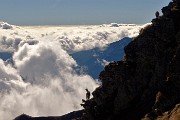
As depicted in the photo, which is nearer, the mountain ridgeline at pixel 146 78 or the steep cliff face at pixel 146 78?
the mountain ridgeline at pixel 146 78

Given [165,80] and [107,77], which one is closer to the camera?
[165,80]

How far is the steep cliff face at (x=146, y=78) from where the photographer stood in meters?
155

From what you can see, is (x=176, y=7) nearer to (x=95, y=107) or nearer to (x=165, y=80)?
(x=165, y=80)

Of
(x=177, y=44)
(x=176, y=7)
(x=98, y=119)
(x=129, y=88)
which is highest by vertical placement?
(x=176, y=7)

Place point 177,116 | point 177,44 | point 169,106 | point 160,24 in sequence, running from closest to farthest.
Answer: point 177,116 < point 169,106 < point 177,44 < point 160,24

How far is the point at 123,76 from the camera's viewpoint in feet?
589

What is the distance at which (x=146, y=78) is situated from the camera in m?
173

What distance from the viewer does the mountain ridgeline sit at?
154750 mm

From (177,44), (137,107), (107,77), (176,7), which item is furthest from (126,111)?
(176,7)

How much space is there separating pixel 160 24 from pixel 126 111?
38.2 meters

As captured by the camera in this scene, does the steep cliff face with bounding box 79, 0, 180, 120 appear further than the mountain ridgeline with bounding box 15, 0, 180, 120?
Yes

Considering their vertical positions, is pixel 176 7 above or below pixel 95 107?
above

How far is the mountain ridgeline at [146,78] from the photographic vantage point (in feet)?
508

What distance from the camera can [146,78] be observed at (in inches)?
6806
